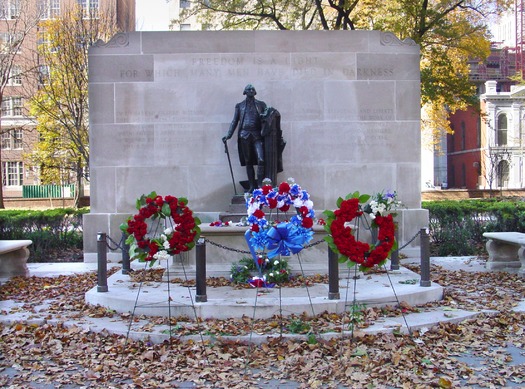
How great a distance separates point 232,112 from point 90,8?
1544 centimetres

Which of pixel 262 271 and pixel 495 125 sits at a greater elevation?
pixel 495 125

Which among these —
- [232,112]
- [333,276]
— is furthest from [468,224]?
[333,276]

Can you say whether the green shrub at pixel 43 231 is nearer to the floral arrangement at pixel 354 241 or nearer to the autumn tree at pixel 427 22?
the floral arrangement at pixel 354 241

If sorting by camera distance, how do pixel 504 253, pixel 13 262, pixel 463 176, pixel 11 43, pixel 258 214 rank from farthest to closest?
pixel 463 176 < pixel 11 43 < pixel 504 253 < pixel 13 262 < pixel 258 214

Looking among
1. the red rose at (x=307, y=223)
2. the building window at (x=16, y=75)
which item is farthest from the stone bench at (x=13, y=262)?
the building window at (x=16, y=75)

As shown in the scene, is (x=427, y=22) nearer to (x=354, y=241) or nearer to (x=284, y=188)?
(x=284, y=188)

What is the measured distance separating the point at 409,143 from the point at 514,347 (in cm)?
790

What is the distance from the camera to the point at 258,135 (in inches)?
506

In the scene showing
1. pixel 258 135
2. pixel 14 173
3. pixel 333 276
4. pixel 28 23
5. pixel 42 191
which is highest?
pixel 28 23

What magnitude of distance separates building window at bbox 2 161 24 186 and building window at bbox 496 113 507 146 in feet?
141

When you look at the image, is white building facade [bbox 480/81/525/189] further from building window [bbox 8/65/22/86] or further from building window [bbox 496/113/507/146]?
building window [bbox 8/65/22/86]

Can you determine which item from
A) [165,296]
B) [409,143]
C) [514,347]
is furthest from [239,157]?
[514,347]

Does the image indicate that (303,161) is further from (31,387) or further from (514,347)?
(31,387)

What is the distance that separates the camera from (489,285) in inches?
428
